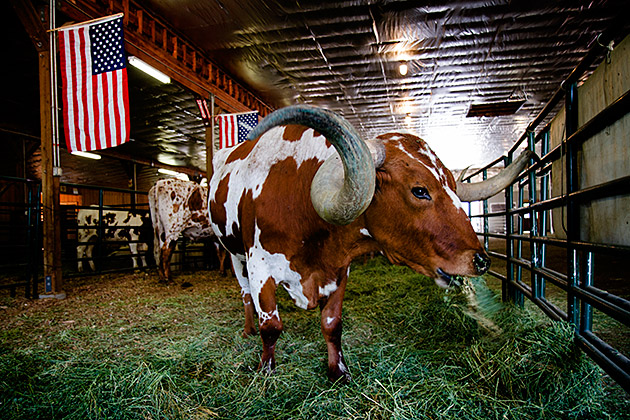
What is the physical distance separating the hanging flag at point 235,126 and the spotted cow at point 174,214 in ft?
4.20

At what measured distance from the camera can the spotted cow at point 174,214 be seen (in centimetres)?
672

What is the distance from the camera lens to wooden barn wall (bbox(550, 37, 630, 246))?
4.97 ft

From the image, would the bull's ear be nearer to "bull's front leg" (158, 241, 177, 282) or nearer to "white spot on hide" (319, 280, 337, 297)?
"white spot on hide" (319, 280, 337, 297)

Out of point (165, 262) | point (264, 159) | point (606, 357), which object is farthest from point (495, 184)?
point (165, 262)

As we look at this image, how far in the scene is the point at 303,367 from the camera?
2.37 meters

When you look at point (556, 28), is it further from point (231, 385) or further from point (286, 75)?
point (231, 385)

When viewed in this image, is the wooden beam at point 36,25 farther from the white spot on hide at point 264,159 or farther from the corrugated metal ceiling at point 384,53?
the white spot on hide at point 264,159

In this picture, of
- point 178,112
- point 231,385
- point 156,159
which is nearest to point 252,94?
point 178,112

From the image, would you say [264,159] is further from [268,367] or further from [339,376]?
[339,376]

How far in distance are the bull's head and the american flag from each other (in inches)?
156

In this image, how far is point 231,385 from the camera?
6.98 ft

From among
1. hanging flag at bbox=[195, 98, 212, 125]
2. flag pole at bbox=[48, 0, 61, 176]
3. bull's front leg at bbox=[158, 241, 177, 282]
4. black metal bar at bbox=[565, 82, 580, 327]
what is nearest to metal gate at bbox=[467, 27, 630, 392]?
black metal bar at bbox=[565, 82, 580, 327]

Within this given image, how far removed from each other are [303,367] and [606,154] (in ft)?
7.34

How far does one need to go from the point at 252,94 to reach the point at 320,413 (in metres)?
9.66
